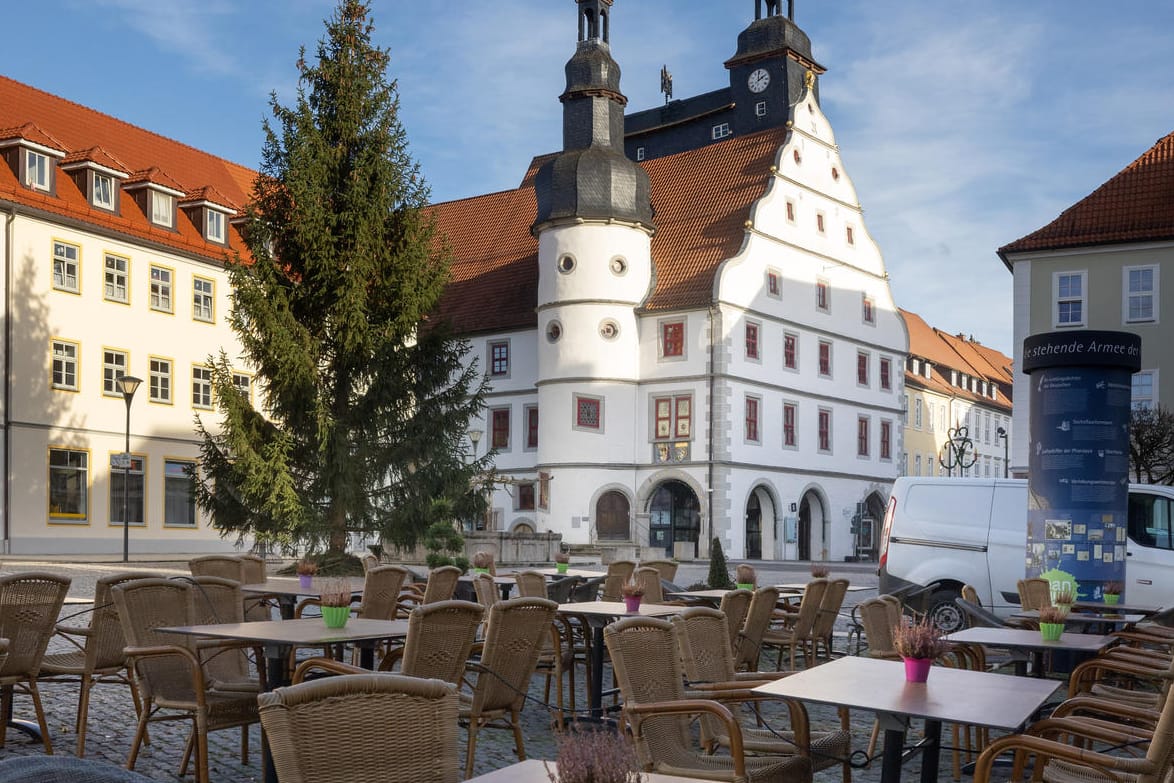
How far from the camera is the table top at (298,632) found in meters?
6.23

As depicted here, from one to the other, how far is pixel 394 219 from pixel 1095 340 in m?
15.3

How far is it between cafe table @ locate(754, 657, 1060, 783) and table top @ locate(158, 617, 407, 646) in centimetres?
232

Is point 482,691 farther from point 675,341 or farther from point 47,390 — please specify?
point 675,341

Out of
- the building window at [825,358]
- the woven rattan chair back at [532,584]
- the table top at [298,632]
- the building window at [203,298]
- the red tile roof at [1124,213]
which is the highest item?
the red tile roof at [1124,213]

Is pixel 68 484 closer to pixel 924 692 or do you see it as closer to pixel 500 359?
pixel 500 359

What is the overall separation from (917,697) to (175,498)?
1390 inches

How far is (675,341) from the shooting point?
42.5 meters

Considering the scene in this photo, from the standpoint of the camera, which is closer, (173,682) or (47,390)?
(173,682)

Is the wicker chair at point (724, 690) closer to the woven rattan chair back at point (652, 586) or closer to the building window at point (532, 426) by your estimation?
the woven rattan chair back at point (652, 586)

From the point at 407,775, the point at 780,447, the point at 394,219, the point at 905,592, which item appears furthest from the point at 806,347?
the point at 407,775

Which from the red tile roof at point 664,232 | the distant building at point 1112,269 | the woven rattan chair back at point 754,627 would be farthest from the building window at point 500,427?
the woven rattan chair back at point 754,627

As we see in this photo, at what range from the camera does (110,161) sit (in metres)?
35.8

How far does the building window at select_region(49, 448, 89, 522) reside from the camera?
3375 centimetres

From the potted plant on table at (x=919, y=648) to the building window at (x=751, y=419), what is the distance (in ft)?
122
